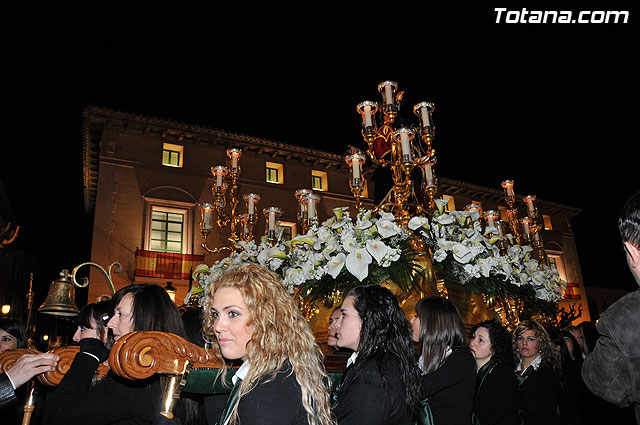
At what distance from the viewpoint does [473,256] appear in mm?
3553

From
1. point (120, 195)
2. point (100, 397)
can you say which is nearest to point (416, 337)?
point (100, 397)

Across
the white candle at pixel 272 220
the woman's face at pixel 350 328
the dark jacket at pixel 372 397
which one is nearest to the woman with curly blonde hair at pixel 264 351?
the dark jacket at pixel 372 397

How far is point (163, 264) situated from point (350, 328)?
16.3 m

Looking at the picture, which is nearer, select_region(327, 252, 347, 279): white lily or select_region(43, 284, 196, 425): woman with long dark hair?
select_region(43, 284, 196, 425): woman with long dark hair

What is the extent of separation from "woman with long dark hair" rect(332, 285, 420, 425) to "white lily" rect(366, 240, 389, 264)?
537 mm

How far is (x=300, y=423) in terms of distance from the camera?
5.73ft

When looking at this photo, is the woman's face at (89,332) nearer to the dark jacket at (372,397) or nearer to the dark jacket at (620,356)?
the dark jacket at (372,397)

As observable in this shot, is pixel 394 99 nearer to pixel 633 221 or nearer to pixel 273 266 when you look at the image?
pixel 273 266

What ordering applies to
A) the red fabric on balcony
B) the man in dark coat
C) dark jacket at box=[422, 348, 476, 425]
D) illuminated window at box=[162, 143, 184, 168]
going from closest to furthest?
the man in dark coat, dark jacket at box=[422, 348, 476, 425], the red fabric on balcony, illuminated window at box=[162, 143, 184, 168]

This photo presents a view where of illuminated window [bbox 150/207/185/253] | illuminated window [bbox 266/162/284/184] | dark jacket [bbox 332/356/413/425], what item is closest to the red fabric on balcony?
illuminated window [bbox 150/207/185/253]

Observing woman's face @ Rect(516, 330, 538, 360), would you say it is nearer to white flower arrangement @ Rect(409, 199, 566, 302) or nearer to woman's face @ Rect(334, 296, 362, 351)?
white flower arrangement @ Rect(409, 199, 566, 302)

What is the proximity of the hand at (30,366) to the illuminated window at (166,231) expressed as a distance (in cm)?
1683

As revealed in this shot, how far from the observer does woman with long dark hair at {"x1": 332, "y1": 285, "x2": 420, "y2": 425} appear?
7.20 ft

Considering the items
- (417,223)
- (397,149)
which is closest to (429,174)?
(397,149)
